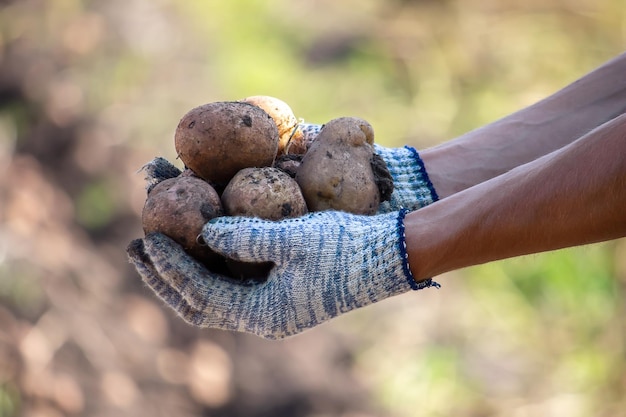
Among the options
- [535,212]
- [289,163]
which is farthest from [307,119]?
[535,212]

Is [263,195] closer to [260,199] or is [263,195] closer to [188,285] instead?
[260,199]

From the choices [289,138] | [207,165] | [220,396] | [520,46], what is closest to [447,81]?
[520,46]

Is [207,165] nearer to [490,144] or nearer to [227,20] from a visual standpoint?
[490,144]

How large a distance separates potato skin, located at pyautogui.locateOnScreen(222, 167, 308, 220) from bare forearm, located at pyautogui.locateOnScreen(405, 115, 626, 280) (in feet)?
Answer: 1.10

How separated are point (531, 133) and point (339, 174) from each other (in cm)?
74

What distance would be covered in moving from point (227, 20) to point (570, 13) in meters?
2.47

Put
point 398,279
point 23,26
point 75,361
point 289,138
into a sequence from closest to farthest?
point 398,279 < point 289,138 < point 75,361 < point 23,26

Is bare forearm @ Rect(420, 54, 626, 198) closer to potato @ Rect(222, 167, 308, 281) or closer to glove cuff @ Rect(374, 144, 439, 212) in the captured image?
glove cuff @ Rect(374, 144, 439, 212)

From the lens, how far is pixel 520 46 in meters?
5.21

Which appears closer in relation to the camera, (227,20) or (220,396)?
(220,396)

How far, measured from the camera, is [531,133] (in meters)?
2.39

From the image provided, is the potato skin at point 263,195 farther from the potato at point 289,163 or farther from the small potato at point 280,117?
the small potato at point 280,117

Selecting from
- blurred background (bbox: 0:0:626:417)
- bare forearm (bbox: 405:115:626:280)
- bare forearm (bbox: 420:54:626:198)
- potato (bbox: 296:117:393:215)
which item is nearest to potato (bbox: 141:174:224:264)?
potato (bbox: 296:117:393:215)

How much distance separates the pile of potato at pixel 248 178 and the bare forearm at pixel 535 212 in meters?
0.32
